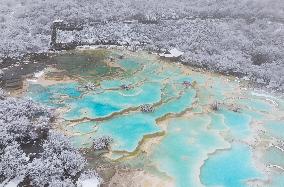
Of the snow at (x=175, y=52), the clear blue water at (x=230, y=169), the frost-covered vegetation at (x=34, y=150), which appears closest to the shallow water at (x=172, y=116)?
the clear blue water at (x=230, y=169)

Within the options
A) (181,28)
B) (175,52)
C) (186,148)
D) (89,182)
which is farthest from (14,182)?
(181,28)

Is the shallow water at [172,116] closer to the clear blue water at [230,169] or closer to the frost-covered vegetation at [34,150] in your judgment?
the clear blue water at [230,169]

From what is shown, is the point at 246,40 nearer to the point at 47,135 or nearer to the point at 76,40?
the point at 76,40

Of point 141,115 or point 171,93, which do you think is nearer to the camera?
point 141,115

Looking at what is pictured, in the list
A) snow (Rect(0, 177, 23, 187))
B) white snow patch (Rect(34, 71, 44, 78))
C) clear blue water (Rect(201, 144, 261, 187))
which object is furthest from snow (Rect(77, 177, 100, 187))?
white snow patch (Rect(34, 71, 44, 78))

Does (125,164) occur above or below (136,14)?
→ below

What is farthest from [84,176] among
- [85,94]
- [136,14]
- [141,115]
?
[136,14]

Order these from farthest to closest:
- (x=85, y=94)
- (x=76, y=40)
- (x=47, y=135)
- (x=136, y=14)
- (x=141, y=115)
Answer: (x=136, y=14), (x=76, y=40), (x=85, y=94), (x=141, y=115), (x=47, y=135)
